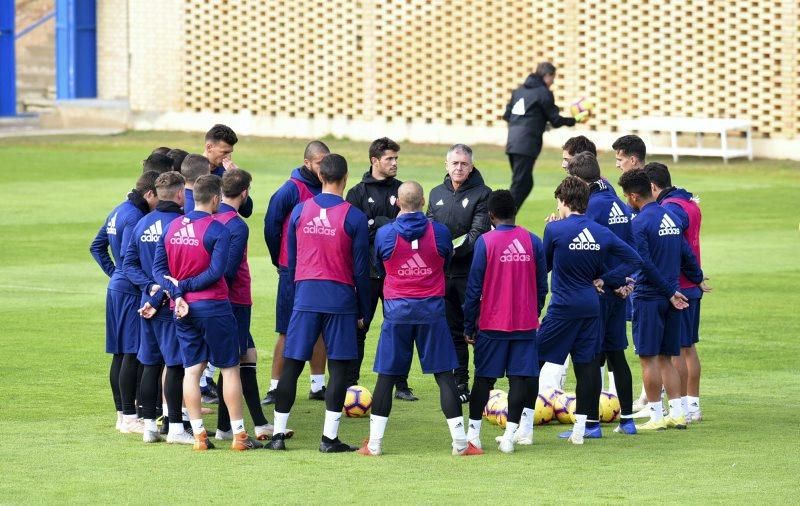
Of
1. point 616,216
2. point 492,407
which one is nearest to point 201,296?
point 492,407

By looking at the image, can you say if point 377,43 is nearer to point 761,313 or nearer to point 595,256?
point 761,313

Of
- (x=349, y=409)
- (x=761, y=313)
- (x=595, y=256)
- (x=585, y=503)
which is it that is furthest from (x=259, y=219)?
(x=585, y=503)

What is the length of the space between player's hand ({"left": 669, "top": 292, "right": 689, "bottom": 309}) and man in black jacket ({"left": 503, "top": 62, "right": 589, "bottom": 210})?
1261 centimetres

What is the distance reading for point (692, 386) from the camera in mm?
11258

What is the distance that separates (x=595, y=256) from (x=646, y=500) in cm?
209

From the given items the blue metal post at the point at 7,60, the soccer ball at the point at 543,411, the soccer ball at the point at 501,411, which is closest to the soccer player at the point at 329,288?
the soccer ball at the point at 501,411

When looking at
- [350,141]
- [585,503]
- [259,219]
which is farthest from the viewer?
[350,141]

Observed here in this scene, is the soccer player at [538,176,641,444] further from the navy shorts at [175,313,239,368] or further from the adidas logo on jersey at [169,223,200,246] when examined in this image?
the adidas logo on jersey at [169,223,200,246]

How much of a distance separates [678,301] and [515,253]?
1.51 m

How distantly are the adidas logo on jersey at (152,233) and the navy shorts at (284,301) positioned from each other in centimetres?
136

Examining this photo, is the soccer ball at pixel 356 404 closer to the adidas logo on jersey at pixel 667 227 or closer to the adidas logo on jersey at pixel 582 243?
the adidas logo on jersey at pixel 582 243

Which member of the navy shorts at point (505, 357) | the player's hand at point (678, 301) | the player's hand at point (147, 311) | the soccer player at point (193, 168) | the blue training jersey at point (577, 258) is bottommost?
the navy shorts at point (505, 357)

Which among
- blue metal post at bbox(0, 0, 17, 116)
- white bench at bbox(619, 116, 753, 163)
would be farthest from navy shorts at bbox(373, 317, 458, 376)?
blue metal post at bbox(0, 0, 17, 116)

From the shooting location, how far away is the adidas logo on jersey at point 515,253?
9992 mm
